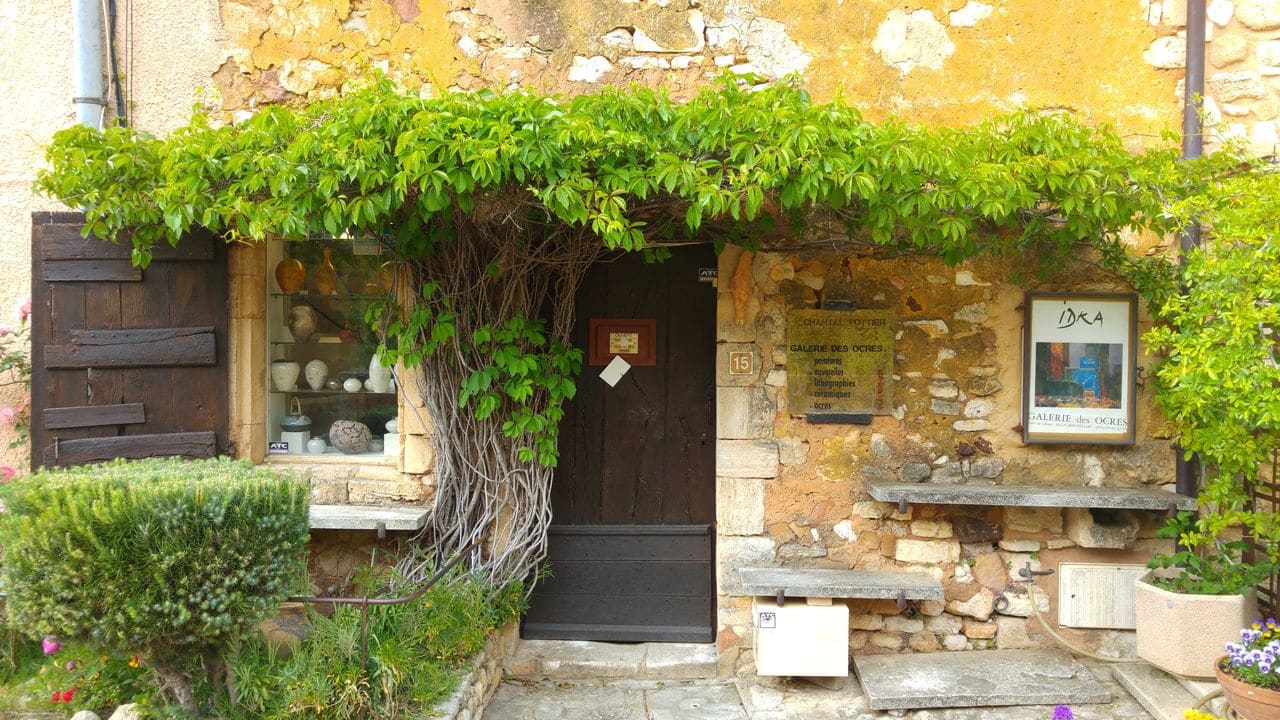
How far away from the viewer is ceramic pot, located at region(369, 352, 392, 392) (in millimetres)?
4016

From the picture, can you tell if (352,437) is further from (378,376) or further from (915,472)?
(915,472)

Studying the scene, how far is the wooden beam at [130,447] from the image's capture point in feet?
11.9

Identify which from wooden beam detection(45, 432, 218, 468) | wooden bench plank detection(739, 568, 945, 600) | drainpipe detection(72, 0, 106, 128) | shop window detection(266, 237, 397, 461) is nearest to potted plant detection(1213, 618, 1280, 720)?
wooden bench plank detection(739, 568, 945, 600)

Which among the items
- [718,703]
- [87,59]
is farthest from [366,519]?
[87,59]

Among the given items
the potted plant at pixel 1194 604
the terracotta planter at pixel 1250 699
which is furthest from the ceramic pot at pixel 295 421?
the terracotta planter at pixel 1250 699

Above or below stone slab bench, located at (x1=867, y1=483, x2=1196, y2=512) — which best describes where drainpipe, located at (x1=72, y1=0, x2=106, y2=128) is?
above

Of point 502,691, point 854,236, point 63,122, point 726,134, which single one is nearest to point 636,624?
point 502,691

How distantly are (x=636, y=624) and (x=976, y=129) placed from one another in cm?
286

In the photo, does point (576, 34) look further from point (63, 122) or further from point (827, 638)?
point (827, 638)

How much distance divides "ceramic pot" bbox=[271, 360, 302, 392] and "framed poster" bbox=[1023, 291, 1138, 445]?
362 cm

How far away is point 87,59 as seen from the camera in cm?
375

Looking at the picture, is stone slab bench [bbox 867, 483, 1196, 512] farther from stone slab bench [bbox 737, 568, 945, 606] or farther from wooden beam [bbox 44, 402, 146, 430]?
wooden beam [bbox 44, 402, 146, 430]

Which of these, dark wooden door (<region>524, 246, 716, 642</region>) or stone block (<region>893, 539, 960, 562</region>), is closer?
stone block (<region>893, 539, 960, 562</region>)

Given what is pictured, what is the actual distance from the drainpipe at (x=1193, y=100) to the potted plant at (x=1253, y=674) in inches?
31.6
